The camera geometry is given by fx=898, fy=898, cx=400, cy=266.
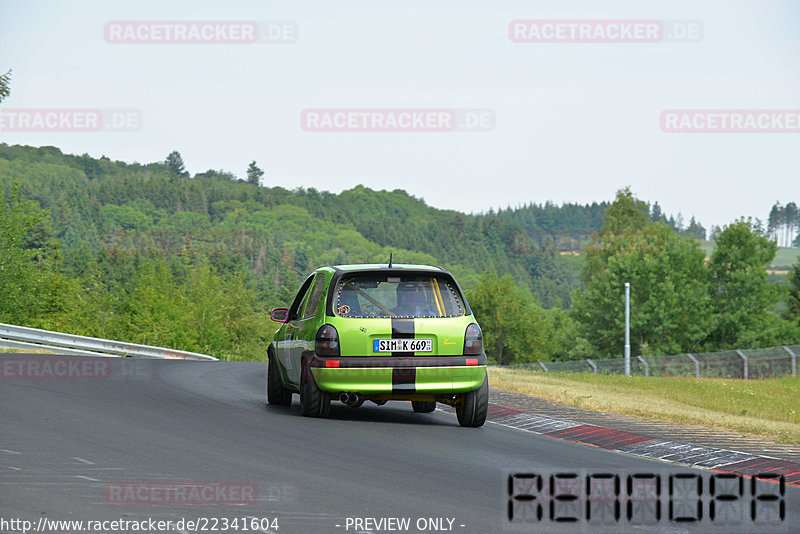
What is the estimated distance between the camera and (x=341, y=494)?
268 inches

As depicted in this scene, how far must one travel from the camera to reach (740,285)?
71688 mm

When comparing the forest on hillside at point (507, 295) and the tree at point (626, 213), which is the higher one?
the tree at point (626, 213)

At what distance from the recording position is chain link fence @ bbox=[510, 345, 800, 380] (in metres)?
43.9

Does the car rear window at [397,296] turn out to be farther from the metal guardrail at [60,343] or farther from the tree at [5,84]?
the tree at [5,84]

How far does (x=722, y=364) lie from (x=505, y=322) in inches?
1966

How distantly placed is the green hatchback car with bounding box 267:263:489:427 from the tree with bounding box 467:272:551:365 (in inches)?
3273

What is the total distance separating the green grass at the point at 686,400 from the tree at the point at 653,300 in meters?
33.3

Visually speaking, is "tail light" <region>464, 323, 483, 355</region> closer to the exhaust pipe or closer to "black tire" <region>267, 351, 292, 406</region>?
the exhaust pipe

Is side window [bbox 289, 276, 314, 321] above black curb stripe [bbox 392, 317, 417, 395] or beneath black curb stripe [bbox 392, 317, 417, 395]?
above

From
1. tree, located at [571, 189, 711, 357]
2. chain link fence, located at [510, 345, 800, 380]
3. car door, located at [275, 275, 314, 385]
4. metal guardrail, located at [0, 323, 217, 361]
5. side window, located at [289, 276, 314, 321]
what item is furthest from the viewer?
tree, located at [571, 189, 711, 357]

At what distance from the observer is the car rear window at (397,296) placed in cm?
1060

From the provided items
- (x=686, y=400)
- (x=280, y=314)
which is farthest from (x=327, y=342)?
(x=686, y=400)

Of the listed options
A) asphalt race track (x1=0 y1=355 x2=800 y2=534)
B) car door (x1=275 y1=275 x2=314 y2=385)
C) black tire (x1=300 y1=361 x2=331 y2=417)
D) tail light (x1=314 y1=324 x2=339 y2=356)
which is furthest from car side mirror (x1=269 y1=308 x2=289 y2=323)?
tail light (x1=314 y1=324 x2=339 y2=356)

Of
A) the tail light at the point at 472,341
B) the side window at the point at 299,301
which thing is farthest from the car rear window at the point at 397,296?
the side window at the point at 299,301
